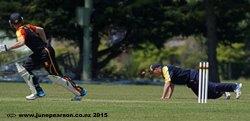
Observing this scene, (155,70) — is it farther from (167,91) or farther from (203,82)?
(203,82)

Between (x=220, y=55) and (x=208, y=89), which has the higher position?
(x=208, y=89)

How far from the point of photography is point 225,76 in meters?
58.3

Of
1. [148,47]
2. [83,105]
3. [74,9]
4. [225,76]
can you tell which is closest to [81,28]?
[74,9]

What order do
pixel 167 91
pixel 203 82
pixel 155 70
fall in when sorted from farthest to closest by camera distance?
pixel 167 91
pixel 155 70
pixel 203 82

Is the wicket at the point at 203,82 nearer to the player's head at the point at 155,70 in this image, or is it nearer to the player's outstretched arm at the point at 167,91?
the player's outstretched arm at the point at 167,91

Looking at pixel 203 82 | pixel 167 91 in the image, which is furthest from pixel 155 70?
pixel 203 82

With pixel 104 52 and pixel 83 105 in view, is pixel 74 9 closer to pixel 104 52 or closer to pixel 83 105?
pixel 104 52

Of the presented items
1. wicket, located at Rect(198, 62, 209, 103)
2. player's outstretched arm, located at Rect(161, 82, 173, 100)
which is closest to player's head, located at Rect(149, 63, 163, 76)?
player's outstretched arm, located at Rect(161, 82, 173, 100)

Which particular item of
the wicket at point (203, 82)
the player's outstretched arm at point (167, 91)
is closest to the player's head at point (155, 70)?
the player's outstretched arm at point (167, 91)

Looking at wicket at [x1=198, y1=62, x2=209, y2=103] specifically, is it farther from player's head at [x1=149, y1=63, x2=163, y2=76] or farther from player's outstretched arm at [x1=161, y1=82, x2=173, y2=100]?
player's head at [x1=149, y1=63, x2=163, y2=76]

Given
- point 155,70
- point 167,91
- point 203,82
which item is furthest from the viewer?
point 167,91

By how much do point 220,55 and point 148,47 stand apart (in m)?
15.2

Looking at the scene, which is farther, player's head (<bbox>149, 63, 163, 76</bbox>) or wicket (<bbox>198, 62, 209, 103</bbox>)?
player's head (<bbox>149, 63, 163, 76</bbox>)

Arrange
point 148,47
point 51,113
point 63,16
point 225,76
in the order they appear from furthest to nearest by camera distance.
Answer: point 225,76 → point 148,47 → point 63,16 → point 51,113
